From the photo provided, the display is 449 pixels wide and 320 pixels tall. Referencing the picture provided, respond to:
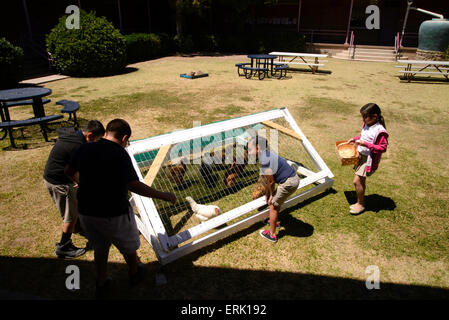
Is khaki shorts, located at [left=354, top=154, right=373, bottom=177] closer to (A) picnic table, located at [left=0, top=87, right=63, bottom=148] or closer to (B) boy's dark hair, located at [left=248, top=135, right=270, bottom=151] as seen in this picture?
(B) boy's dark hair, located at [left=248, top=135, right=270, bottom=151]

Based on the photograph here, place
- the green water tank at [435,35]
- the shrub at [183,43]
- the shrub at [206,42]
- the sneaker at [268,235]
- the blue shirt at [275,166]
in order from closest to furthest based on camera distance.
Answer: the blue shirt at [275,166]
the sneaker at [268,235]
the green water tank at [435,35]
the shrub at [183,43]
the shrub at [206,42]

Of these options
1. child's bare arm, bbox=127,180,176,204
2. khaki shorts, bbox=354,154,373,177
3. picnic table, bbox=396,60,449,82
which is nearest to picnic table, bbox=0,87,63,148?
child's bare arm, bbox=127,180,176,204

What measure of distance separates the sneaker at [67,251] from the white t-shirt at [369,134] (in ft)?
12.5

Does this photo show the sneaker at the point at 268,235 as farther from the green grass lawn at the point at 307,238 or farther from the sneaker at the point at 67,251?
the sneaker at the point at 67,251

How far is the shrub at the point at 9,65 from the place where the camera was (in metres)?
10.9

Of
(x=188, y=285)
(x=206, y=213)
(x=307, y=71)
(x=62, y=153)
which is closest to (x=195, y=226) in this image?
(x=206, y=213)

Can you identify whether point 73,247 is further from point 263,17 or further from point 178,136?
point 263,17

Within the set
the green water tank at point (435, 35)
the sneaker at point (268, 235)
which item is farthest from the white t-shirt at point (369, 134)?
the green water tank at point (435, 35)

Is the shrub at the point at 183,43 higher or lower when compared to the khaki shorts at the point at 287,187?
higher

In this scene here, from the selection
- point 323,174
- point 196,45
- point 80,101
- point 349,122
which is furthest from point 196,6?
point 323,174

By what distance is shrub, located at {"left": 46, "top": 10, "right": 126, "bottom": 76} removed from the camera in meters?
13.4

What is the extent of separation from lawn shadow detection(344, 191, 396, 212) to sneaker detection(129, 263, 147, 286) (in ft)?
10.5

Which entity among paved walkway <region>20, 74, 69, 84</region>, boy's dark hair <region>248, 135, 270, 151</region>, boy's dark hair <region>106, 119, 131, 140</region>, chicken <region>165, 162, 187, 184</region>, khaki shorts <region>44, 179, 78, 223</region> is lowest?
chicken <region>165, 162, 187, 184</region>
